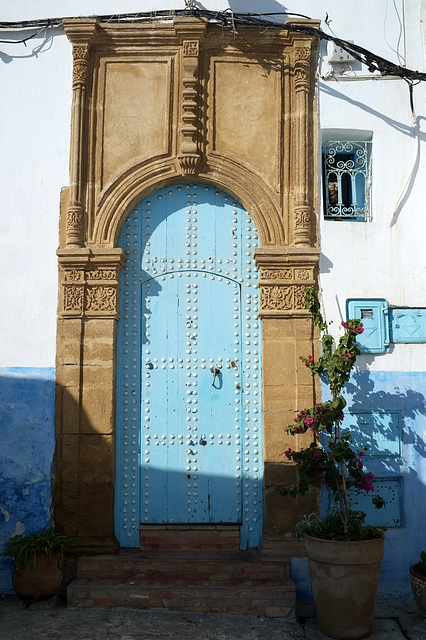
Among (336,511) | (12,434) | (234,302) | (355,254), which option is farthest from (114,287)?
(336,511)

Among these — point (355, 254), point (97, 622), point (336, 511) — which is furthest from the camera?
point (355, 254)

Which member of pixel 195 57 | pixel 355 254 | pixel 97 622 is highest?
pixel 195 57

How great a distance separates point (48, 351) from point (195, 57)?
2.81 meters

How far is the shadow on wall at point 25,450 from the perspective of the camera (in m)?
5.46

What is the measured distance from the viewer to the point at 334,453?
4.86 m

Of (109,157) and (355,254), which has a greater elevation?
(109,157)

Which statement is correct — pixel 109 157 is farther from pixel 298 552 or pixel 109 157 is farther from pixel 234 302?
pixel 298 552

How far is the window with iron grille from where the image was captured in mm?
5906

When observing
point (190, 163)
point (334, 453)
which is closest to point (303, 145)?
point (190, 163)

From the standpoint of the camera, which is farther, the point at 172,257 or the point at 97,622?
the point at 172,257

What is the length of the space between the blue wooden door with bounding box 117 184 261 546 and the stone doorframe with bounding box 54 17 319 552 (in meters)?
0.17

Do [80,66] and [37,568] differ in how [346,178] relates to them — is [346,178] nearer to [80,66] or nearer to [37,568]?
[80,66]

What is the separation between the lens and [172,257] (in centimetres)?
581

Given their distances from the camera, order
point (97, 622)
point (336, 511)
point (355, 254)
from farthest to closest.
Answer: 1. point (355, 254)
2. point (336, 511)
3. point (97, 622)
